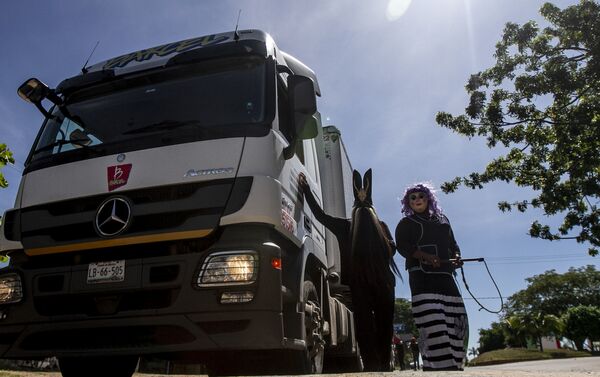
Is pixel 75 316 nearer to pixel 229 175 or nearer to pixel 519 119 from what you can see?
pixel 229 175

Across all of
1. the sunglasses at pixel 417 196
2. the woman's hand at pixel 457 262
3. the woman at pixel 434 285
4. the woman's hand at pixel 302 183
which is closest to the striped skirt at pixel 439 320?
the woman at pixel 434 285

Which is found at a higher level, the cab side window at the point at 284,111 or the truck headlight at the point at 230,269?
the cab side window at the point at 284,111

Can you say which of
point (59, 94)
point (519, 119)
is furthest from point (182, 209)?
point (519, 119)

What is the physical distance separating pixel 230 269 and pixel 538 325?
6017 centimetres

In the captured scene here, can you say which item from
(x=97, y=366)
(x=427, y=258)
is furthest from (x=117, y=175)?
(x=427, y=258)

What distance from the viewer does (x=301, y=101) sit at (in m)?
3.69

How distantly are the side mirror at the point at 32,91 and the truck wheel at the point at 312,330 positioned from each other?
294 centimetres

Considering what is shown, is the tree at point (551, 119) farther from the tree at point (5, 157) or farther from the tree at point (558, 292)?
the tree at point (558, 292)

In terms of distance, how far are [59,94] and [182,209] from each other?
2.09 m

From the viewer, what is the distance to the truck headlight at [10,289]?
3285 mm

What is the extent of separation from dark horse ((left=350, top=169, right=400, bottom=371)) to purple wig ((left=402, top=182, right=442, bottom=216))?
0.44 m

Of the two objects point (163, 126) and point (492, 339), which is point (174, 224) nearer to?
point (163, 126)

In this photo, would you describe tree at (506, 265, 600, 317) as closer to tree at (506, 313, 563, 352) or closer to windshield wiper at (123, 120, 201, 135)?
tree at (506, 313, 563, 352)

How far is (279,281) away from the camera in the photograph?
292cm
